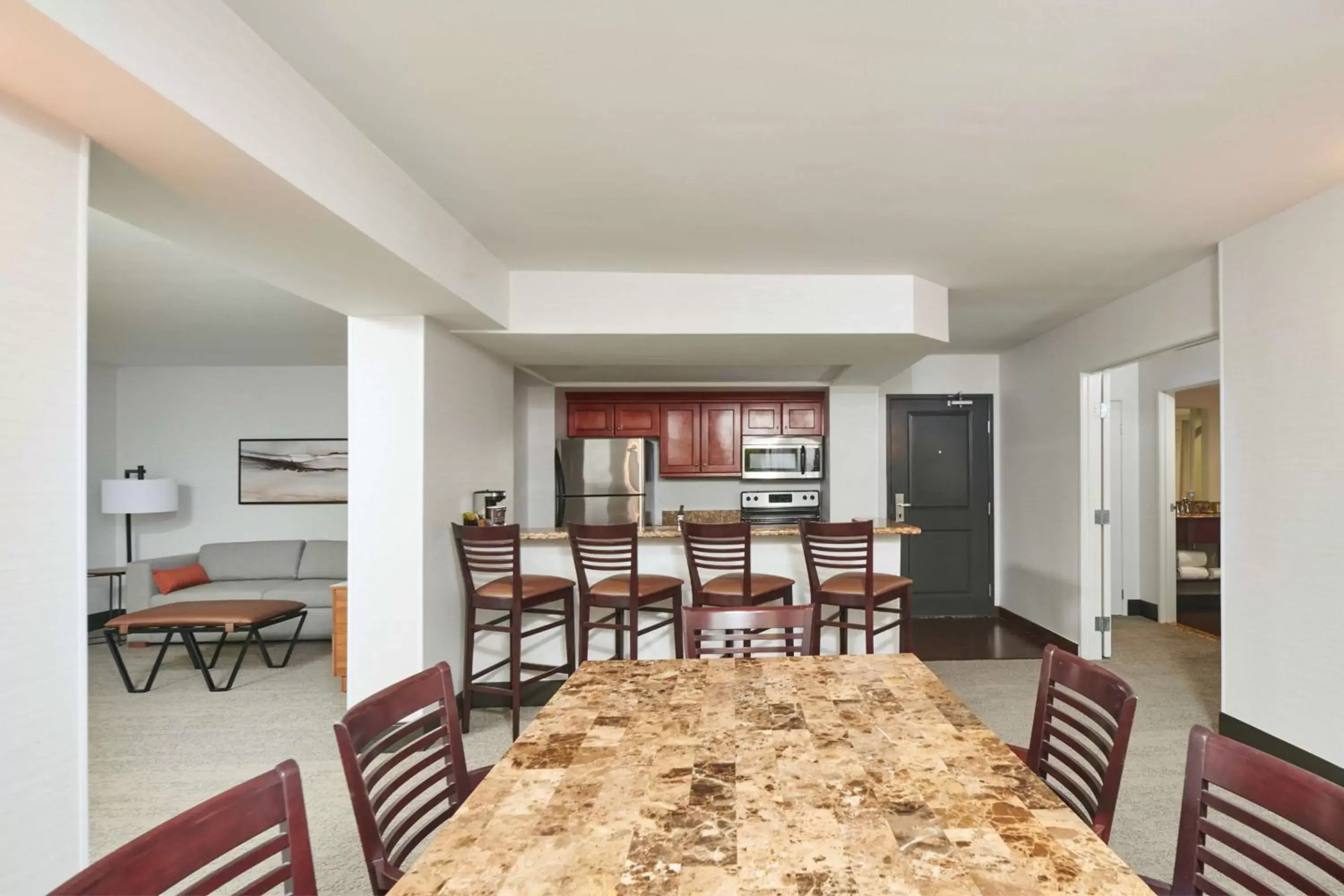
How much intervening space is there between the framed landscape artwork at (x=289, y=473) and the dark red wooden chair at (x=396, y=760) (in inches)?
209

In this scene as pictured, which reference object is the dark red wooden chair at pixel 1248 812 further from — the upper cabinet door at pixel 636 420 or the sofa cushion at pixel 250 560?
the sofa cushion at pixel 250 560

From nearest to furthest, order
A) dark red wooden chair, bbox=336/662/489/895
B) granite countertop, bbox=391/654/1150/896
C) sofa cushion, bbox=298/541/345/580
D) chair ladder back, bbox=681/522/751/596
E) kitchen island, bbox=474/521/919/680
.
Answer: granite countertop, bbox=391/654/1150/896, dark red wooden chair, bbox=336/662/489/895, chair ladder back, bbox=681/522/751/596, kitchen island, bbox=474/521/919/680, sofa cushion, bbox=298/541/345/580

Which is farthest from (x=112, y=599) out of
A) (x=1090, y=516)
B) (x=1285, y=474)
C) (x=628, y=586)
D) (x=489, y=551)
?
(x=1285, y=474)

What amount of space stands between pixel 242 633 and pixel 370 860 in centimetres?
501

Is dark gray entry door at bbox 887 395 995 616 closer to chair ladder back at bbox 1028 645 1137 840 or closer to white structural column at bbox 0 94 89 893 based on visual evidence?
chair ladder back at bbox 1028 645 1137 840

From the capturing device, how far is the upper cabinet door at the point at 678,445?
6.39 m

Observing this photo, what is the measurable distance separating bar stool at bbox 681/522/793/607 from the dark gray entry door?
9.51 ft

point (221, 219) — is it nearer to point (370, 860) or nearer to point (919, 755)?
point (370, 860)

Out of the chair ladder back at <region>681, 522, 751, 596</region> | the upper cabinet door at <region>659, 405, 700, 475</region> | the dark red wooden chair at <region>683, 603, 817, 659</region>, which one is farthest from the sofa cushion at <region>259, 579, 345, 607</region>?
the dark red wooden chair at <region>683, 603, 817, 659</region>

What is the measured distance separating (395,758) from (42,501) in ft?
2.94

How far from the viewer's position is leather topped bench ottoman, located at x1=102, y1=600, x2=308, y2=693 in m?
4.26

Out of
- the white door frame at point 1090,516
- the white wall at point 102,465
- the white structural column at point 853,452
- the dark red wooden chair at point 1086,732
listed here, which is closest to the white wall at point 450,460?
the dark red wooden chair at point 1086,732

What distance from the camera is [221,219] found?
6.81ft

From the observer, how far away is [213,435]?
6332mm
